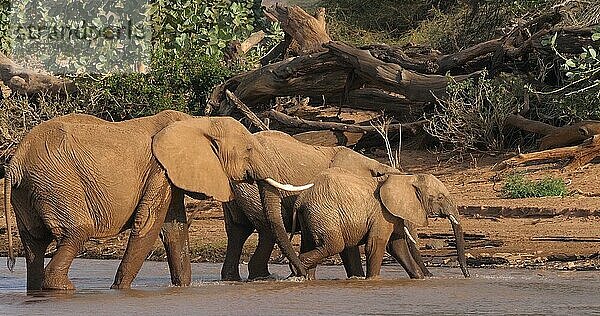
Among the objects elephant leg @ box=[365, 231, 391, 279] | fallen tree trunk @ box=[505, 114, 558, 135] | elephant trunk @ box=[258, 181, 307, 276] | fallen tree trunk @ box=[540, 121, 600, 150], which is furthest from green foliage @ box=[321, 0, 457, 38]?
elephant trunk @ box=[258, 181, 307, 276]

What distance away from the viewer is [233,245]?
12195 mm

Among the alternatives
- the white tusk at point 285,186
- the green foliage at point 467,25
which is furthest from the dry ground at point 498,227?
the green foliage at point 467,25

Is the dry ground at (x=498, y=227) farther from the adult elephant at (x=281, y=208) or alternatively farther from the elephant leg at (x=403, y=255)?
the adult elephant at (x=281, y=208)

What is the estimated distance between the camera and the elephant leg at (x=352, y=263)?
38.9 ft

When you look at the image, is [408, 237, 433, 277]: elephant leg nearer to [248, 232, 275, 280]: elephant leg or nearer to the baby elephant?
the baby elephant

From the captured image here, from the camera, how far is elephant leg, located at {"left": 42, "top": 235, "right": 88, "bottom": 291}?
33.5ft

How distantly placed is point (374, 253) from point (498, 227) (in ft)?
8.12

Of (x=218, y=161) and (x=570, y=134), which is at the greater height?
(x=570, y=134)

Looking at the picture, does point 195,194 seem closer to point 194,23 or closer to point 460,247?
point 460,247

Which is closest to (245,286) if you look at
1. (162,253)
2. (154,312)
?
(154,312)

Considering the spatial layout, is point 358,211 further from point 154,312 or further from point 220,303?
point 154,312

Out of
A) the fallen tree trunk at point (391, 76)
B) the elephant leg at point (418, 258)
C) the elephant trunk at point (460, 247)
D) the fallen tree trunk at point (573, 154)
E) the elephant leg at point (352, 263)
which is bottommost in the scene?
the elephant leg at point (352, 263)

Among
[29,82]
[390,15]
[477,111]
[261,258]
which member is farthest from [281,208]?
[390,15]

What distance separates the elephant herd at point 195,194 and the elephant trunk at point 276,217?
12mm
